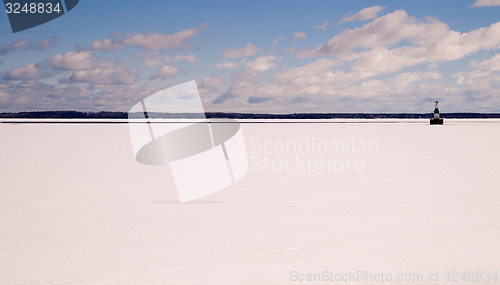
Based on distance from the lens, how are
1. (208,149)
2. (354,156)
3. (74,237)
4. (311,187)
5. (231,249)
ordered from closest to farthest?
(231,249) → (74,237) → (311,187) → (354,156) → (208,149)

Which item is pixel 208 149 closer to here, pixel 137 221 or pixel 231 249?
pixel 137 221

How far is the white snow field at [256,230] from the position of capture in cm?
435

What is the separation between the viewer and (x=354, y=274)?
4.31 m

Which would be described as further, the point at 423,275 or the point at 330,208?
the point at 330,208

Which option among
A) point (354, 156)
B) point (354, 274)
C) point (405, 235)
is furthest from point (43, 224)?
point (354, 156)

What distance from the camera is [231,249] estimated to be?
5.07 metres

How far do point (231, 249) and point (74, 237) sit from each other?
210cm

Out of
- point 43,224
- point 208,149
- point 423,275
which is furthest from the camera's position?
point 208,149

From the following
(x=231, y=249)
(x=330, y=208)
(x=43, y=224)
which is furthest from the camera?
(x=330, y=208)

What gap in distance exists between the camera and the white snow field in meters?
4.35

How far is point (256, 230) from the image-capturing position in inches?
233

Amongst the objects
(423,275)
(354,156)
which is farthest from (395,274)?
(354,156)

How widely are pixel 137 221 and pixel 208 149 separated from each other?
12511 millimetres

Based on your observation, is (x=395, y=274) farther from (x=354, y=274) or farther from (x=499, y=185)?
(x=499, y=185)
